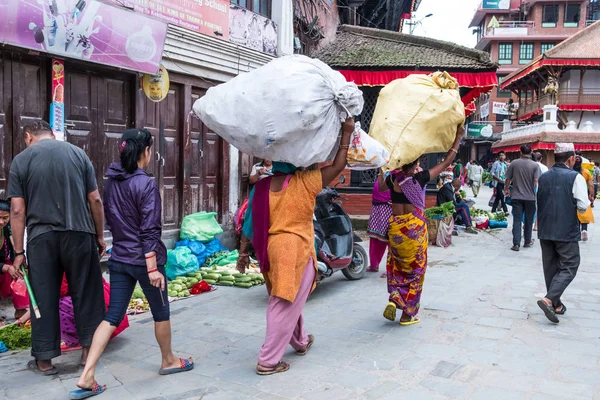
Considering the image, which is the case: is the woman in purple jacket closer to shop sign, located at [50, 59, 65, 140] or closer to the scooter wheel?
shop sign, located at [50, 59, 65, 140]

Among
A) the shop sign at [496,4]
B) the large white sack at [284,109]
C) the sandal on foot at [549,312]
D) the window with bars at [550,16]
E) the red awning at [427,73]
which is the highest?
the shop sign at [496,4]

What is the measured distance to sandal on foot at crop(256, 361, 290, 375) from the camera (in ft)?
12.5

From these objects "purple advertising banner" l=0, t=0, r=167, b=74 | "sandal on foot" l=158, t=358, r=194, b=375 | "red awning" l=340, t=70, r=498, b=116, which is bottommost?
"sandal on foot" l=158, t=358, r=194, b=375

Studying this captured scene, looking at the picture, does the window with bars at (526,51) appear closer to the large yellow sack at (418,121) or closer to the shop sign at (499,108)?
the shop sign at (499,108)

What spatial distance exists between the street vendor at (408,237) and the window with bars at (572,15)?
54.9 m

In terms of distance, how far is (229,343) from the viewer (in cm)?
454

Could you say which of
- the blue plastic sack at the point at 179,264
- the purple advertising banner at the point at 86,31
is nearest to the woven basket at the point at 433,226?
the blue plastic sack at the point at 179,264

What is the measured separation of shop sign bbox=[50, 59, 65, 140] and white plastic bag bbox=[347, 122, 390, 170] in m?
3.22

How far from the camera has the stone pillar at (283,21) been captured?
9.59m

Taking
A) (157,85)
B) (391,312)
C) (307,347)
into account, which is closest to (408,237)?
(391,312)

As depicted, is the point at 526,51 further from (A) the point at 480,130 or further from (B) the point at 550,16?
(A) the point at 480,130

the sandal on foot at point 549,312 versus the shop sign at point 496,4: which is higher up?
the shop sign at point 496,4

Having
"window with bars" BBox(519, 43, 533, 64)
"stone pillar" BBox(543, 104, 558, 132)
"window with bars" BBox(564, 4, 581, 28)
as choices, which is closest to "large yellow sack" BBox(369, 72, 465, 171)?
"stone pillar" BBox(543, 104, 558, 132)

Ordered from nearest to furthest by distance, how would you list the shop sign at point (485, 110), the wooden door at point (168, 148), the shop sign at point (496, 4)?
1. the wooden door at point (168, 148)
2. the shop sign at point (485, 110)
3. the shop sign at point (496, 4)
